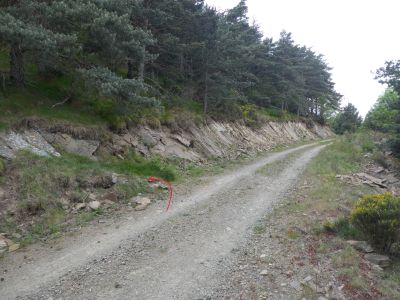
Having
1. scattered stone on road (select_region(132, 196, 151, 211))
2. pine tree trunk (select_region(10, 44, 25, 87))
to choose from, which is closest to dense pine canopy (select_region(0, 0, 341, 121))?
pine tree trunk (select_region(10, 44, 25, 87))

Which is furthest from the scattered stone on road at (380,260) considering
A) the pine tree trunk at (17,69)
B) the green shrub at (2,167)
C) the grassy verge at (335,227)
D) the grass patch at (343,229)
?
the pine tree trunk at (17,69)

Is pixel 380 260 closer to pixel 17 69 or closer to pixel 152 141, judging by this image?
pixel 152 141

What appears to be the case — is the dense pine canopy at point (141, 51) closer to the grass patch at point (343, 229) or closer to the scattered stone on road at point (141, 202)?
the scattered stone on road at point (141, 202)

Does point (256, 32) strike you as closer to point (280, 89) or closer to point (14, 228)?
point (280, 89)

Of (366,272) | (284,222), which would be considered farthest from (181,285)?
(284,222)

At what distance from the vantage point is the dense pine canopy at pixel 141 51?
1106cm

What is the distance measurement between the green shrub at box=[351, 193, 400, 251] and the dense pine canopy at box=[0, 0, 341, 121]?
918 cm

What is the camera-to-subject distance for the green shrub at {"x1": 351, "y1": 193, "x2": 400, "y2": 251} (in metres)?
6.35

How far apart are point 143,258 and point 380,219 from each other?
205 inches

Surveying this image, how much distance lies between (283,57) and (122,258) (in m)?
41.8

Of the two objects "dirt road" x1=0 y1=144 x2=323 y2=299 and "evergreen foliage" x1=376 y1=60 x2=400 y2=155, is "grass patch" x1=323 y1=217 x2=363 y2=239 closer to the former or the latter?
"dirt road" x1=0 y1=144 x2=323 y2=299

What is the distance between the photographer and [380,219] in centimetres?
652

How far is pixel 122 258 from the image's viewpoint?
636cm

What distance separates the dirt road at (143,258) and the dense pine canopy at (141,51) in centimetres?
584
